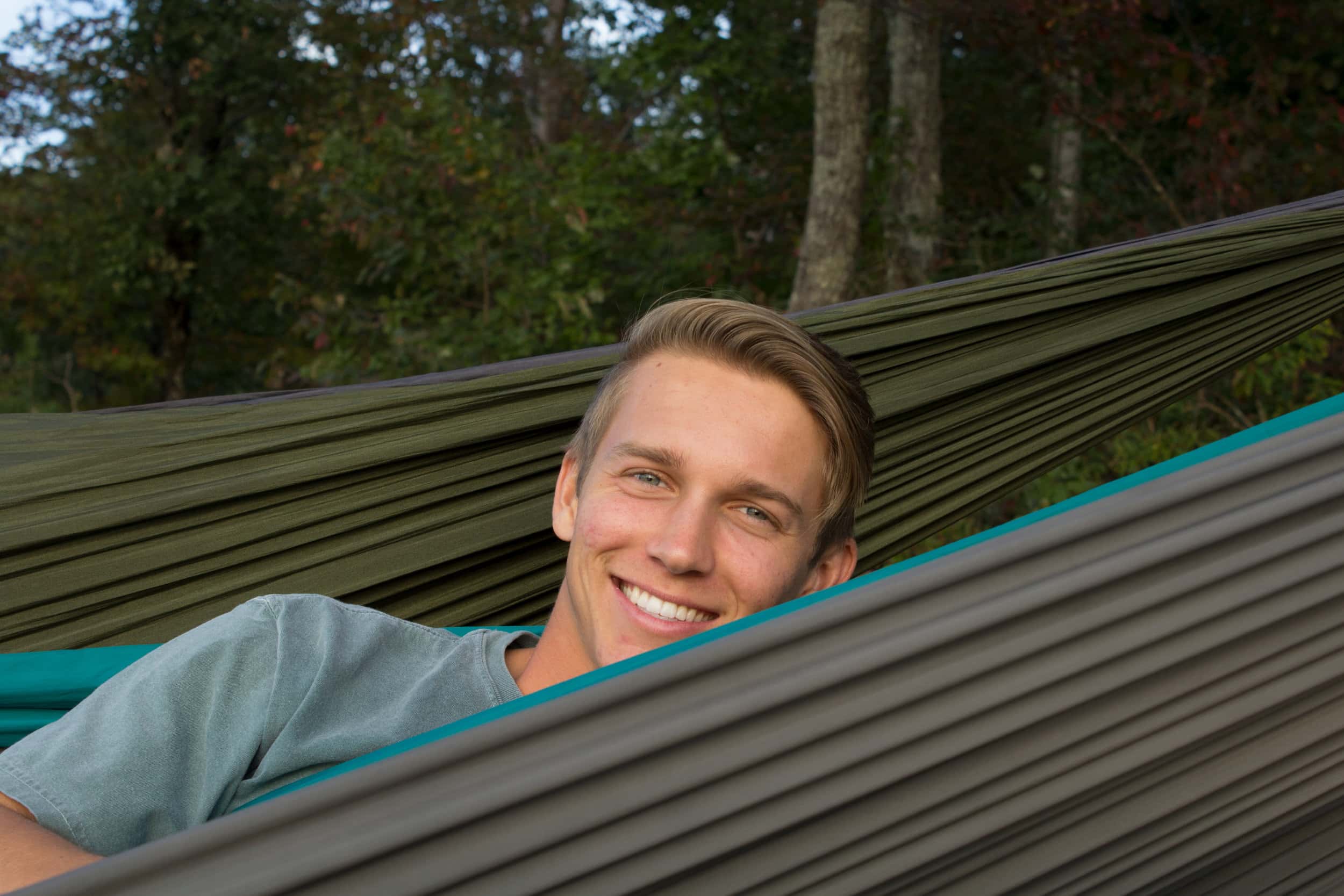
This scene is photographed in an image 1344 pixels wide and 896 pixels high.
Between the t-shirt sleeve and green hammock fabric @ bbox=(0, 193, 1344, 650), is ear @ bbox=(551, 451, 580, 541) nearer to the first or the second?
green hammock fabric @ bbox=(0, 193, 1344, 650)

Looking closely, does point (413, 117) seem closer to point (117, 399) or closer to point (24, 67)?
point (24, 67)

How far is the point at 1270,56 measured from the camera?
6.52m

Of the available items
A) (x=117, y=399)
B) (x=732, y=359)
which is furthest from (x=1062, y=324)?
(x=117, y=399)

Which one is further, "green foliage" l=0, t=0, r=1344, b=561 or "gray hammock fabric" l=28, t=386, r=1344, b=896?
"green foliage" l=0, t=0, r=1344, b=561

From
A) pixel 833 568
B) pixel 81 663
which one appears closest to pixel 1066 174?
pixel 833 568

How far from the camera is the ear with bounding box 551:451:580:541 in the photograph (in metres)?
1.50

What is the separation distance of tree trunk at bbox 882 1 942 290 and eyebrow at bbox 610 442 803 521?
17.5ft

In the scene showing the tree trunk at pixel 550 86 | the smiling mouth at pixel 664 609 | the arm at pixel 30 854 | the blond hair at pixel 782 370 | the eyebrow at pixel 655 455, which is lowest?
the arm at pixel 30 854

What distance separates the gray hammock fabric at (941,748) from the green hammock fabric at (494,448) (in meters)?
0.97

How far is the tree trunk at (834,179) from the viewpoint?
579 cm

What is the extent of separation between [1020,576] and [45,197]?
10272 millimetres

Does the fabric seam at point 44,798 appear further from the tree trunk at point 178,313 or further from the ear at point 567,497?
the tree trunk at point 178,313

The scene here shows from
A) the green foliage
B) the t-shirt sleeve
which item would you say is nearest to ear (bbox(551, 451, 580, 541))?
the t-shirt sleeve

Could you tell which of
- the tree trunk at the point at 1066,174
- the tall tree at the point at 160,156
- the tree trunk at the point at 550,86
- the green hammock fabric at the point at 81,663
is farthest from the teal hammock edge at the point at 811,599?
the tree trunk at the point at 550,86
